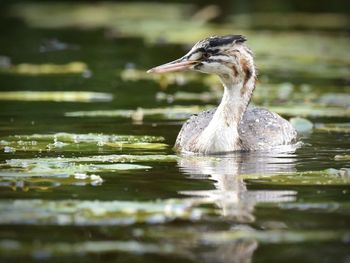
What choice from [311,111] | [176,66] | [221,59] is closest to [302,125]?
[311,111]

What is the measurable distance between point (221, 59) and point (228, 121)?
0.78m

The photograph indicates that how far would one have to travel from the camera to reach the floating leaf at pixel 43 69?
20.6m

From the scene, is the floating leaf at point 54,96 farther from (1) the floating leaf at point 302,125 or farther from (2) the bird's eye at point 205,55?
(2) the bird's eye at point 205,55

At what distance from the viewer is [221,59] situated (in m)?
13.1

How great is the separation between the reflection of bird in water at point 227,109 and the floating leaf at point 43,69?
736 cm

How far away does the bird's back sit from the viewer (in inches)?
520

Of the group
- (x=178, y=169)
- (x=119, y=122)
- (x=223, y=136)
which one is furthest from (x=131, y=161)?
(x=119, y=122)

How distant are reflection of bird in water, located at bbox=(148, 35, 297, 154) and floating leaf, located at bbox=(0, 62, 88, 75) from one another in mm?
7358

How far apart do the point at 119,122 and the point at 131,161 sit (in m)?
3.99

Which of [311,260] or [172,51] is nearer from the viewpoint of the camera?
[311,260]

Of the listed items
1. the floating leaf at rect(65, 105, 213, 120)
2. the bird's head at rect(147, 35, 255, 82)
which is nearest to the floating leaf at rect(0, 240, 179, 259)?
the bird's head at rect(147, 35, 255, 82)

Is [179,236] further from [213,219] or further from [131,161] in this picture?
[131,161]

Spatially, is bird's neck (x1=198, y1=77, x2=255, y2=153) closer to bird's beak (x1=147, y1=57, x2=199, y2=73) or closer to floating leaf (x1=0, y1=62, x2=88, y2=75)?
bird's beak (x1=147, y1=57, x2=199, y2=73)

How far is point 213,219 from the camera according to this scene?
8477 millimetres
